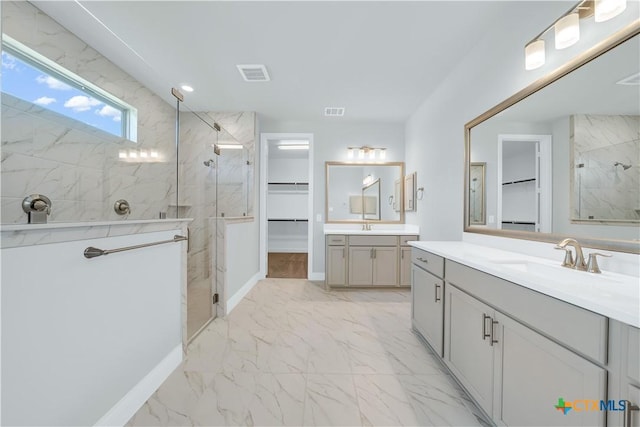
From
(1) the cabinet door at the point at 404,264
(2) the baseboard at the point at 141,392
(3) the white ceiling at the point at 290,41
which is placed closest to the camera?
(2) the baseboard at the point at 141,392

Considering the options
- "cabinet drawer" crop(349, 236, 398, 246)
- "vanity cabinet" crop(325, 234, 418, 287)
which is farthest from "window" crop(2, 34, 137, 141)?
"cabinet drawer" crop(349, 236, 398, 246)

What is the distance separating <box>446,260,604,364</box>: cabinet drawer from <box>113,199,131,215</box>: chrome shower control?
10.7 feet

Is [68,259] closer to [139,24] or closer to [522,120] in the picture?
[139,24]

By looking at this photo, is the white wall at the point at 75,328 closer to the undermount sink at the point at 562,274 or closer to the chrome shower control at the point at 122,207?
the chrome shower control at the point at 122,207

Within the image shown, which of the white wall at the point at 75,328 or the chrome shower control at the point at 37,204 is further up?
the chrome shower control at the point at 37,204

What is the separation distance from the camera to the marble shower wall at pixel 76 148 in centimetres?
182

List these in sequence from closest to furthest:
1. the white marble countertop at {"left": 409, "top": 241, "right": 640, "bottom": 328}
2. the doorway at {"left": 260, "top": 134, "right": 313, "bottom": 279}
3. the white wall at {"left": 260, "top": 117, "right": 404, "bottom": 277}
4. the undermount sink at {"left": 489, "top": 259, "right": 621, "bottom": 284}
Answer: the white marble countertop at {"left": 409, "top": 241, "right": 640, "bottom": 328} < the undermount sink at {"left": 489, "top": 259, "right": 621, "bottom": 284} < the white wall at {"left": 260, "top": 117, "right": 404, "bottom": 277} < the doorway at {"left": 260, "top": 134, "right": 313, "bottom": 279}

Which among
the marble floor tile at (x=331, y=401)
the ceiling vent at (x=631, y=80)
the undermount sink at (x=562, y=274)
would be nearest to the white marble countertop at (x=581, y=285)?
the undermount sink at (x=562, y=274)

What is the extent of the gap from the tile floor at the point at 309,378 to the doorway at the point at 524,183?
119 cm

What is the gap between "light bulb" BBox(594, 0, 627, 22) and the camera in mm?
1114

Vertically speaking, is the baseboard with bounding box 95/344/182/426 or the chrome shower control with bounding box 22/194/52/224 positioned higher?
the chrome shower control with bounding box 22/194/52/224

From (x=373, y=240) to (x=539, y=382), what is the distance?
2686mm

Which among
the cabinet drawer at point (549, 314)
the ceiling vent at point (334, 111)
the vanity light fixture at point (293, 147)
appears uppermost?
the ceiling vent at point (334, 111)

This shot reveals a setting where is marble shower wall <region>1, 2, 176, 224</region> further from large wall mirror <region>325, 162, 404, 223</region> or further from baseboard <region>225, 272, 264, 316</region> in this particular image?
large wall mirror <region>325, 162, 404, 223</region>
